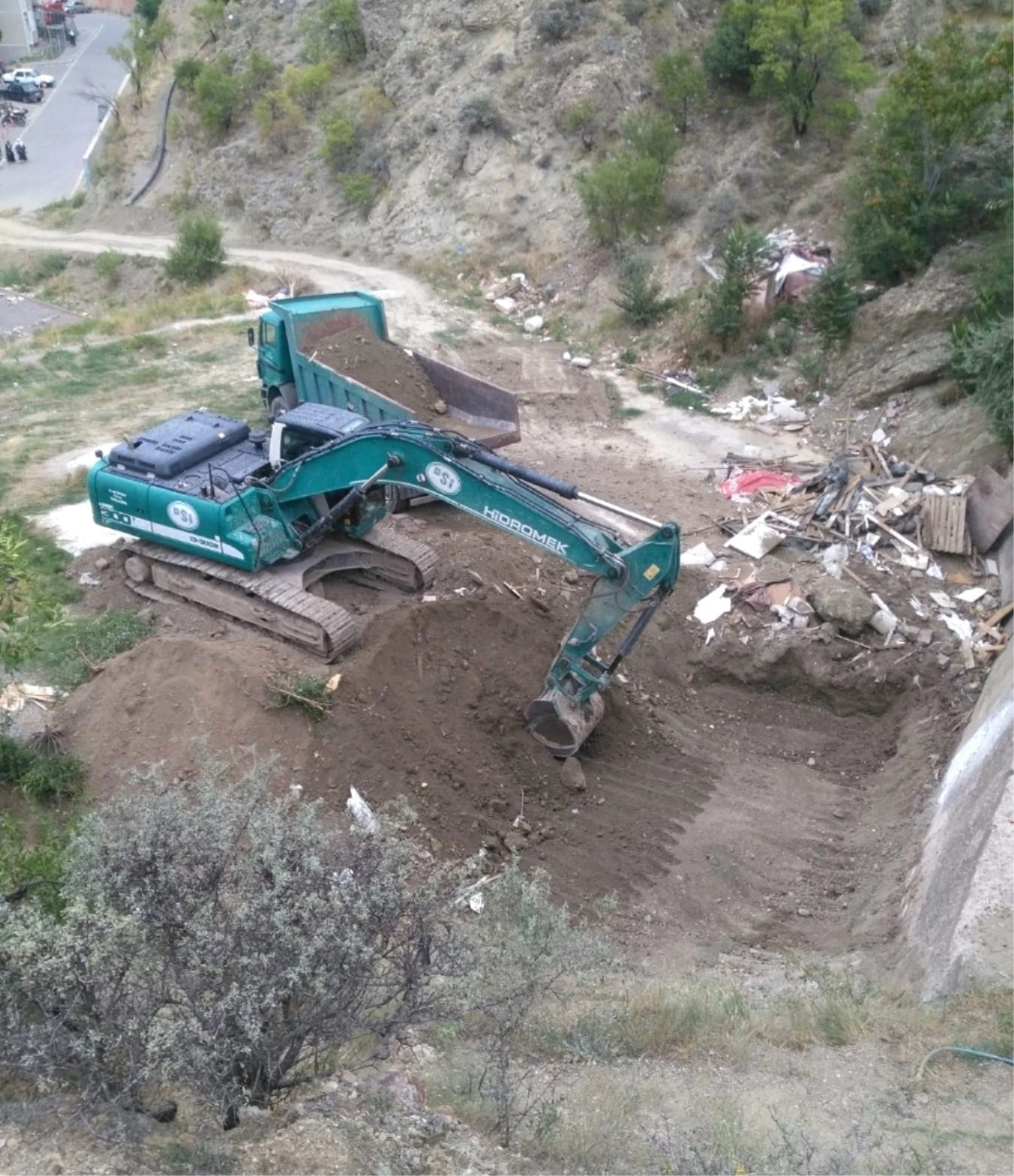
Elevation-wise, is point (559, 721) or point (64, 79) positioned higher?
point (559, 721)

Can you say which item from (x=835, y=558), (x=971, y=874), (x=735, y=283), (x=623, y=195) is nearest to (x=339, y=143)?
(x=623, y=195)

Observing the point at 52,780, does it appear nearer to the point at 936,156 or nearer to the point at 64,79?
the point at 936,156

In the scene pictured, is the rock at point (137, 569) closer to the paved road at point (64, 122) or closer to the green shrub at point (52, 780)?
the green shrub at point (52, 780)

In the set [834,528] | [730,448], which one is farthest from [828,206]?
[834,528]

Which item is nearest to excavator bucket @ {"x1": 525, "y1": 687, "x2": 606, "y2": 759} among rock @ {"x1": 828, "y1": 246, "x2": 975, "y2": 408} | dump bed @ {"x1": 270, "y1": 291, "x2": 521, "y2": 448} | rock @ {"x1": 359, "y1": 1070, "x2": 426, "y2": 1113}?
rock @ {"x1": 359, "y1": 1070, "x2": 426, "y2": 1113}

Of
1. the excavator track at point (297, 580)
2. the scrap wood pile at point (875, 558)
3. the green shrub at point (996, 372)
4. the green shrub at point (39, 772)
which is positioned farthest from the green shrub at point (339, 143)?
the green shrub at point (39, 772)

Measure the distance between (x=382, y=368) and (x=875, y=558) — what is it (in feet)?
23.5

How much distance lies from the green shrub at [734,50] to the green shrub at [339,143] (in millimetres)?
10301

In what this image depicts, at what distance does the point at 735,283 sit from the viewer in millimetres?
19422

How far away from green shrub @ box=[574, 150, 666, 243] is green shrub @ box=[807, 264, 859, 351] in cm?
598

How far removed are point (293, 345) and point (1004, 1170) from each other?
1343 cm

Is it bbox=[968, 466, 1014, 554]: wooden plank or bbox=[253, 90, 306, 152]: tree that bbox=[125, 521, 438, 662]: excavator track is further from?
bbox=[253, 90, 306, 152]: tree

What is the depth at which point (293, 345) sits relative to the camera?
52.9 ft

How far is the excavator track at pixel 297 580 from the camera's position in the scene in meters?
11.1
